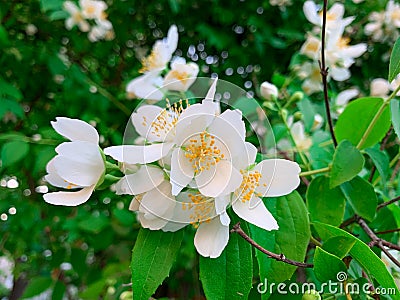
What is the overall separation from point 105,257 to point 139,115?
1289mm

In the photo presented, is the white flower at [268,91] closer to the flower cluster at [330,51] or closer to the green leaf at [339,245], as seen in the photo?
the flower cluster at [330,51]

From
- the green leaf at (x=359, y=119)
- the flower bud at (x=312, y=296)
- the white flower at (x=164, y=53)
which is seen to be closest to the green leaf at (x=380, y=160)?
the green leaf at (x=359, y=119)

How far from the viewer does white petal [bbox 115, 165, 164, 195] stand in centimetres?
53

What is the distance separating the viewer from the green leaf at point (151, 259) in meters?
0.53

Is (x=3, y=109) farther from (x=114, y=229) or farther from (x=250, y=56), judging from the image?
(x=250, y=56)

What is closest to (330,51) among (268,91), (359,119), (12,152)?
(268,91)

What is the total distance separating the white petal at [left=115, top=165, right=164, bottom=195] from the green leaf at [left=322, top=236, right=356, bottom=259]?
0.21 metres

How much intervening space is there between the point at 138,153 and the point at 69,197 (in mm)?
100

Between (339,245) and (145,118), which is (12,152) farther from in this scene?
(339,245)

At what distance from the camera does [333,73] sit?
120cm

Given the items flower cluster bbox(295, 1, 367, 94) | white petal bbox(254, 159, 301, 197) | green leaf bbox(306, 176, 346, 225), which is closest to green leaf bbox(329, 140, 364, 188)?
green leaf bbox(306, 176, 346, 225)

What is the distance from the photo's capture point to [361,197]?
2.33 feet

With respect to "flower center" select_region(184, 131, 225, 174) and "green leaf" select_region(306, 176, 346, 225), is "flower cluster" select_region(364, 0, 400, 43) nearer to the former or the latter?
"green leaf" select_region(306, 176, 346, 225)

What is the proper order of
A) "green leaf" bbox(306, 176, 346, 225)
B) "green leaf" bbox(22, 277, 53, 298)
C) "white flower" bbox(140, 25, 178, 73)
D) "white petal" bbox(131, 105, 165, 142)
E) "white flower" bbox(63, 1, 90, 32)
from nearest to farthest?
"white petal" bbox(131, 105, 165, 142)
"green leaf" bbox(306, 176, 346, 225)
"white flower" bbox(140, 25, 178, 73)
"green leaf" bbox(22, 277, 53, 298)
"white flower" bbox(63, 1, 90, 32)
